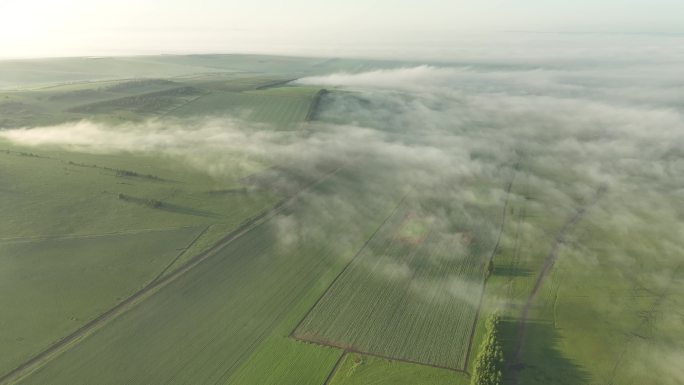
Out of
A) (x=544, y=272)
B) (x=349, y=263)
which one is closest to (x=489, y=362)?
(x=349, y=263)

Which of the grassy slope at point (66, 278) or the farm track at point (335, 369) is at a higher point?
the grassy slope at point (66, 278)

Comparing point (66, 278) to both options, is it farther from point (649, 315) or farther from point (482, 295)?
point (649, 315)

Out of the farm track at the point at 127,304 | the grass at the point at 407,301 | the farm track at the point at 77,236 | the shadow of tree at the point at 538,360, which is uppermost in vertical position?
the farm track at the point at 77,236

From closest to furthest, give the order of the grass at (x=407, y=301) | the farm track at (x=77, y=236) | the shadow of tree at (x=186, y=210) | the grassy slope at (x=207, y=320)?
the grassy slope at (x=207, y=320), the grass at (x=407, y=301), the farm track at (x=77, y=236), the shadow of tree at (x=186, y=210)

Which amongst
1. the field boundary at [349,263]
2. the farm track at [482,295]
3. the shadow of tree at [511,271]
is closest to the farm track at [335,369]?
the field boundary at [349,263]

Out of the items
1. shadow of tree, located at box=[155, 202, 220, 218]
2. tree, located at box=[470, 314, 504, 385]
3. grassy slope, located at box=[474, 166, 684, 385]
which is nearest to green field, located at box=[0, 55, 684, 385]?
grassy slope, located at box=[474, 166, 684, 385]

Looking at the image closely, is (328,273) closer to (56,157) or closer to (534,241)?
(534,241)

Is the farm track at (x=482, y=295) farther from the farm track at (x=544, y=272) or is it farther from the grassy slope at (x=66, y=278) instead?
the grassy slope at (x=66, y=278)
